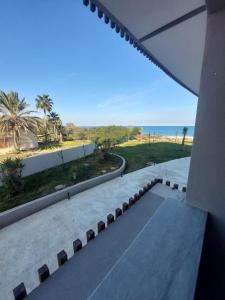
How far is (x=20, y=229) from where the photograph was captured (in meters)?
3.28

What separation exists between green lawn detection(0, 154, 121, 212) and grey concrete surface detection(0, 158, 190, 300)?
3.46 feet

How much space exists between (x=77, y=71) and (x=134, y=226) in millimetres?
19339

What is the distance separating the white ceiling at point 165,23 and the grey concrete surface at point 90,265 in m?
2.10

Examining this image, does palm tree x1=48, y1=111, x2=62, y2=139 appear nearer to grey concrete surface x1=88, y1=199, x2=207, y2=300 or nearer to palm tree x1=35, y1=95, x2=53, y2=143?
palm tree x1=35, y1=95, x2=53, y2=143

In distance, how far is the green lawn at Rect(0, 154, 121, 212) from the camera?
455cm

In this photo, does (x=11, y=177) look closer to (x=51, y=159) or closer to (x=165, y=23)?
(x=51, y=159)

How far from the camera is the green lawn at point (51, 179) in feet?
14.9

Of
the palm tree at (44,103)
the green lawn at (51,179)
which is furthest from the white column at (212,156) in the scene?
the palm tree at (44,103)

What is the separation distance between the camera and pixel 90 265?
44.2 inches

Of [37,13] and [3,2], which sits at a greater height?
[37,13]

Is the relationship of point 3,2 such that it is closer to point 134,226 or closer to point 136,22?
point 136,22

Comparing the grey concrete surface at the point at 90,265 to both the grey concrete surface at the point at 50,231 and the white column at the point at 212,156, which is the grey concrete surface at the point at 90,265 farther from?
the grey concrete surface at the point at 50,231

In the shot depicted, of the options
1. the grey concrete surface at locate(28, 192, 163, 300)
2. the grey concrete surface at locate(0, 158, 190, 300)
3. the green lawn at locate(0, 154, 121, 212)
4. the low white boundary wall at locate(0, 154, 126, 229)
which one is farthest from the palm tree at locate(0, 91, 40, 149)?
the grey concrete surface at locate(28, 192, 163, 300)


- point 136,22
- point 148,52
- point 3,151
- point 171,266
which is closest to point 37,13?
point 148,52
